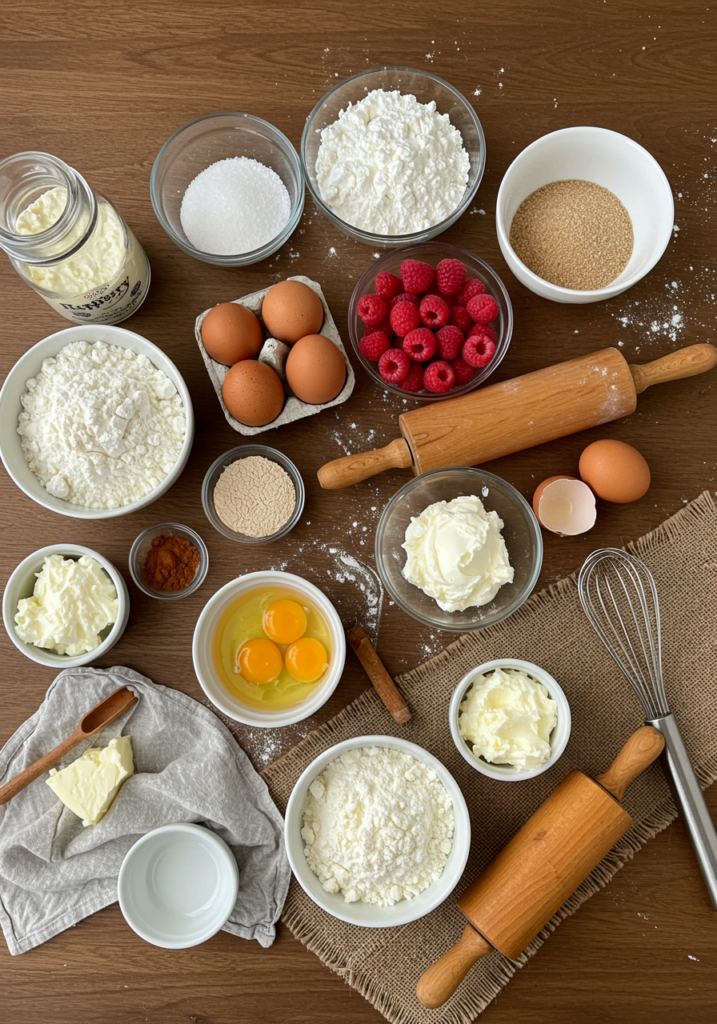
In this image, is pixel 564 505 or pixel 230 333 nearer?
pixel 230 333

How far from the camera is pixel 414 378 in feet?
4.60

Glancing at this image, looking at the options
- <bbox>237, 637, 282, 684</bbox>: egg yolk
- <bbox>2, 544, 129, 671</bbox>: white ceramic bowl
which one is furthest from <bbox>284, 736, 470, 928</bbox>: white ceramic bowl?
<bbox>2, 544, 129, 671</bbox>: white ceramic bowl

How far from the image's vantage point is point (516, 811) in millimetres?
1449

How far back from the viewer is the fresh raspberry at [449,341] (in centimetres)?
136

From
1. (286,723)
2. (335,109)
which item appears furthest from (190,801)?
(335,109)

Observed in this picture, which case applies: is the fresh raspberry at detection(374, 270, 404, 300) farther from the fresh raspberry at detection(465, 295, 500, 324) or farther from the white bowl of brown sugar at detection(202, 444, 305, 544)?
the white bowl of brown sugar at detection(202, 444, 305, 544)

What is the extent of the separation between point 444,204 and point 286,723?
3.78 feet

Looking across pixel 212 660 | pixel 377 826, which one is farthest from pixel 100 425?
pixel 377 826

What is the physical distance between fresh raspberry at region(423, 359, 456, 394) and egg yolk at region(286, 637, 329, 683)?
613 mm

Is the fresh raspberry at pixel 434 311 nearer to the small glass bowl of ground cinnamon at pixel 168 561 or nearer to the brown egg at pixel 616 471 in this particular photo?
the brown egg at pixel 616 471

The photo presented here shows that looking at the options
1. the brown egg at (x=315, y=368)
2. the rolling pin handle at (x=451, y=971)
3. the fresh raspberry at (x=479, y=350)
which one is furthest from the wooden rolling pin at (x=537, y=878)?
the brown egg at (x=315, y=368)

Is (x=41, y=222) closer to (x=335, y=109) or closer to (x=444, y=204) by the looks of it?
(x=335, y=109)

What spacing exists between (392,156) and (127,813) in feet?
4.89

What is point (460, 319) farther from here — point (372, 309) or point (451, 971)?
point (451, 971)
